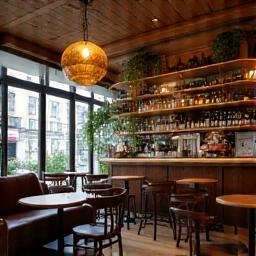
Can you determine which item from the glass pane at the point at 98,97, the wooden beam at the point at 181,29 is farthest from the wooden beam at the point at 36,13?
the glass pane at the point at 98,97

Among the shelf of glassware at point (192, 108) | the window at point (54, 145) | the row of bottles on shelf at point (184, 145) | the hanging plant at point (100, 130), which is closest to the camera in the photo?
the shelf of glassware at point (192, 108)

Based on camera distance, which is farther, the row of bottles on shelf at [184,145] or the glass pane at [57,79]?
the glass pane at [57,79]

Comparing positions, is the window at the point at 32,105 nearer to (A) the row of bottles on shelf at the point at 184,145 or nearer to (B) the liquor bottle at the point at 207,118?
(A) the row of bottles on shelf at the point at 184,145

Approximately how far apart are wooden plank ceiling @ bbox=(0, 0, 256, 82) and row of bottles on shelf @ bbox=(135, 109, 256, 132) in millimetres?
1619

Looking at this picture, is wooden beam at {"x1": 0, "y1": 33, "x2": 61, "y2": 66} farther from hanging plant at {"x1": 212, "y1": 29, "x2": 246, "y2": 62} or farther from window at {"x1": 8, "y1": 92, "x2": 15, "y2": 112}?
hanging plant at {"x1": 212, "y1": 29, "x2": 246, "y2": 62}

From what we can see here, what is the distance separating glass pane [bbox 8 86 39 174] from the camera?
6.45 meters

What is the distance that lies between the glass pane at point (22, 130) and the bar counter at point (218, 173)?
2357 millimetres

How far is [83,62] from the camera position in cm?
414

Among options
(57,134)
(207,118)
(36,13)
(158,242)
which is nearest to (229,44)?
(207,118)

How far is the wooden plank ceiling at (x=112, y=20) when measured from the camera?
4.91 meters

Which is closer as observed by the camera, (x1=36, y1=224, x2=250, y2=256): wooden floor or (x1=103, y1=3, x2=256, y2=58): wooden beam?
(x1=36, y1=224, x2=250, y2=256): wooden floor

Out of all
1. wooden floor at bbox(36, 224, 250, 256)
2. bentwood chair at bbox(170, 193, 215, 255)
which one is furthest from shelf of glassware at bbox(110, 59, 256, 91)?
bentwood chair at bbox(170, 193, 215, 255)

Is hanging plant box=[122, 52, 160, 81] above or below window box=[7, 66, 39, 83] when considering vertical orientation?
above

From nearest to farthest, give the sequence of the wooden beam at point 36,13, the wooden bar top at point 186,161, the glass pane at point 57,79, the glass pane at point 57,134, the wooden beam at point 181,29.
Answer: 1. the wooden beam at point 36,13
2. the wooden bar top at point 186,161
3. the wooden beam at point 181,29
4. the glass pane at point 57,79
5. the glass pane at point 57,134
